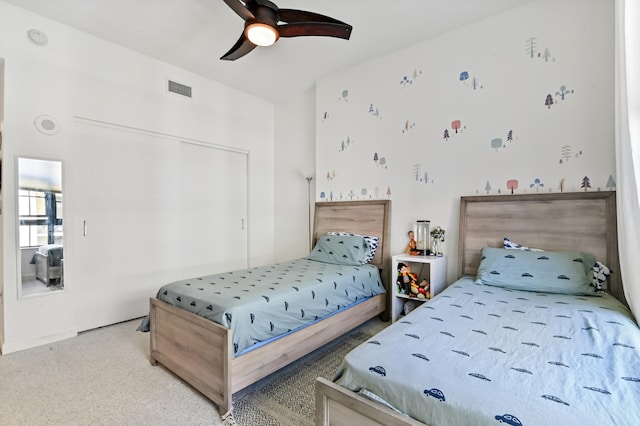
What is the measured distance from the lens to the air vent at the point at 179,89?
11.7ft

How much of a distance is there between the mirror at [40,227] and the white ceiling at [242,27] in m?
1.40

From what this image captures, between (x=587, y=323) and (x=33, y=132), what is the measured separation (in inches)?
167

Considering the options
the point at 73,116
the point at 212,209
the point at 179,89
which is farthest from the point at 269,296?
the point at 179,89

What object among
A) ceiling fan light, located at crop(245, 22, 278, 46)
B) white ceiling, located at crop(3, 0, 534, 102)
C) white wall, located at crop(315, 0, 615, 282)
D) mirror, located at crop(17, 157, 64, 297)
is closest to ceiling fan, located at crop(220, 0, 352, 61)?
ceiling fan light, located at crop(245, 22, 278, 46)

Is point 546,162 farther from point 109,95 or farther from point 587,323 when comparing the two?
point 109,95

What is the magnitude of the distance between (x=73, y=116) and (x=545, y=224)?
14.3 ft

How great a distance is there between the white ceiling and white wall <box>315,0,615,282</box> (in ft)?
0.71

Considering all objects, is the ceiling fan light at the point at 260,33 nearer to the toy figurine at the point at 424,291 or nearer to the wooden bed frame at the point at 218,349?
the wooden bed frame at the point at 218,349

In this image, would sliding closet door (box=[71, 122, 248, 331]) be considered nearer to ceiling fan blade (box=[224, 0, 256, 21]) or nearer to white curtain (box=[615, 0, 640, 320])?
ceiling fan blade (box=[224, 0, 256, 21])

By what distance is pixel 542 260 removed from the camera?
215 cm

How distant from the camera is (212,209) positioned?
4043 mm

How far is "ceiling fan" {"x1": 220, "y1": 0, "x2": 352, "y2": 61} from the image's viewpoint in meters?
2.08

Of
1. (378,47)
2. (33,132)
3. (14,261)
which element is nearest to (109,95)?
(33,132)

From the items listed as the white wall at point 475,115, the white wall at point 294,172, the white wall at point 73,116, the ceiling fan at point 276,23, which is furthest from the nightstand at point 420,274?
the white wall at point 73,116
